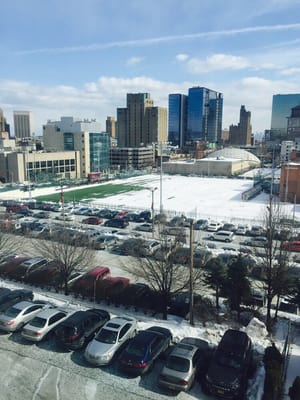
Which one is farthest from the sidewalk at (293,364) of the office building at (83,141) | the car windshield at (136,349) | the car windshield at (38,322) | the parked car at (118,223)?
the office building at (83,141)

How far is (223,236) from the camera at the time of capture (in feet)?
93.1

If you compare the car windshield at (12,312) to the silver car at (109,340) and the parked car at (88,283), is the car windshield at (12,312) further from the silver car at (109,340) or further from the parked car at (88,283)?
the parked car at (88,283)

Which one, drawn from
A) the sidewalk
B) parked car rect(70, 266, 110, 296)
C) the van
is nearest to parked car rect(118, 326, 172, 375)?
the sidewalk

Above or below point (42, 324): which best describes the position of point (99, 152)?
above

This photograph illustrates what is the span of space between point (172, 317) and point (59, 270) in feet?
20.6

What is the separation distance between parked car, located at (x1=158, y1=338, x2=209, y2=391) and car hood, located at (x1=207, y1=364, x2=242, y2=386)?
514 millimetres

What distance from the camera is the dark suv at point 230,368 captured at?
350 inches

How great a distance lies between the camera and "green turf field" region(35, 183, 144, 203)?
5173cm

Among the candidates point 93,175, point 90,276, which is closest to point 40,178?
point 93,175

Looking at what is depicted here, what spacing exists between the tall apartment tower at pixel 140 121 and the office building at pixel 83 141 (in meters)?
68.1

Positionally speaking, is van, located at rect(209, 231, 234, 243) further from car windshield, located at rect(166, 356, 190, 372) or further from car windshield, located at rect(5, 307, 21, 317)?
car windshield, located at rect(166, 356, 190, 372)

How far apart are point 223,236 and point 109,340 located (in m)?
19.2

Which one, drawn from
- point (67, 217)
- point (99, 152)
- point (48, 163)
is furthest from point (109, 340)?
point (99, 152)

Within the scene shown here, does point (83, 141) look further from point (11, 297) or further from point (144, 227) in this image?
point (11, 297)
